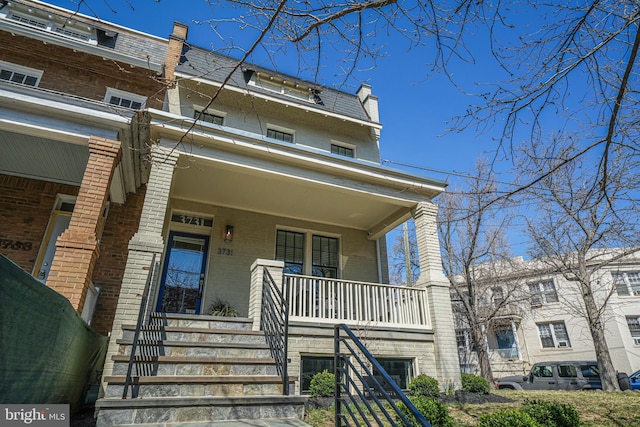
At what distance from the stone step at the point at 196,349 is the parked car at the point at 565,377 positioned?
13.6 metres

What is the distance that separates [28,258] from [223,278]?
376cm

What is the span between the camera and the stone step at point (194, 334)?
471 centimetres

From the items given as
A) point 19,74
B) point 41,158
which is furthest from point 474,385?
point 19,74

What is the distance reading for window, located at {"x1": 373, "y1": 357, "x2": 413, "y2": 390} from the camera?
6.97m

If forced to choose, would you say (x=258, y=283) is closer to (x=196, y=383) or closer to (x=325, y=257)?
(x=196, y=383)

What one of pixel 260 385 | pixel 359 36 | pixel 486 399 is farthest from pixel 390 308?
pixel 359 36

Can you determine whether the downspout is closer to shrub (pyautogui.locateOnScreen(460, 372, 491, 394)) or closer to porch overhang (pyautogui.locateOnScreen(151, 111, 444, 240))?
porch overhang (pyautogui.locateOnScreen(151, 111, 444, 240))

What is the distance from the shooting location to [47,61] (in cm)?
803

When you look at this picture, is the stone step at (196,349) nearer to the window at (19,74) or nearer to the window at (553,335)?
the window at (19,74)

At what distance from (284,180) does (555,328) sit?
22.5m

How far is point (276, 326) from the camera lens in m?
4.64

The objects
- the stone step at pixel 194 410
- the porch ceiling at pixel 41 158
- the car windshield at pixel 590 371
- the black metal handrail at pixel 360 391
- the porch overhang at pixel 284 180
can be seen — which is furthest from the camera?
the car windshield at pixel 590 371

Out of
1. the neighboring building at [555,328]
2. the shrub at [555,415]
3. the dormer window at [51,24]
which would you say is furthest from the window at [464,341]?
the dormer window at [51,24]

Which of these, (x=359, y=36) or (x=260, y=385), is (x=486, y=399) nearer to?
(x=260, y=385)
